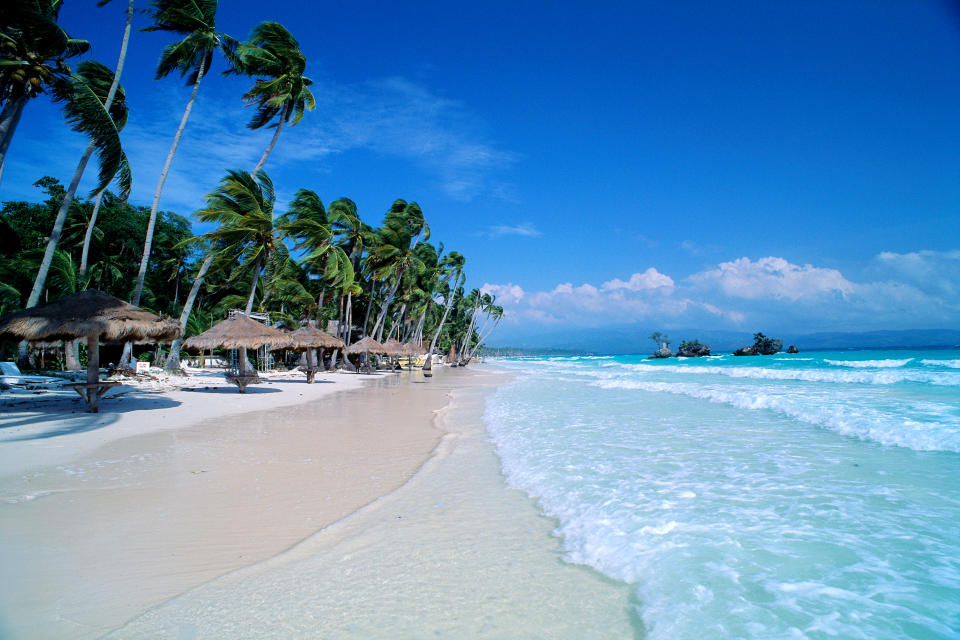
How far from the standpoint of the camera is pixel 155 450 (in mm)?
6309

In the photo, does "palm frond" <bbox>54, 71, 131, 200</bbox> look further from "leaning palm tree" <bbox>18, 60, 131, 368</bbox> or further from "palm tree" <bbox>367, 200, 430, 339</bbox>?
"palm tree" <bbox>367, 200, 430, 339</bbox>

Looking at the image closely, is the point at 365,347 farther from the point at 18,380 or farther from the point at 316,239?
the point at 18,380

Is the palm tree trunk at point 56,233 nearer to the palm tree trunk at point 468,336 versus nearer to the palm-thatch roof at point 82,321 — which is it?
the palm-thatch roof at point 82,321

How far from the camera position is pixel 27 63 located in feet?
34.7

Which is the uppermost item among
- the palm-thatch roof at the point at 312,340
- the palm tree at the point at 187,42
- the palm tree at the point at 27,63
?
the palm tree at the point at 187,42

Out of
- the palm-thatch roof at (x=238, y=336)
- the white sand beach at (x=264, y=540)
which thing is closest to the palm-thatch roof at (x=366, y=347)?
the palm-thatch roof at (x=238, y=336)

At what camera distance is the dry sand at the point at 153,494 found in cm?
278

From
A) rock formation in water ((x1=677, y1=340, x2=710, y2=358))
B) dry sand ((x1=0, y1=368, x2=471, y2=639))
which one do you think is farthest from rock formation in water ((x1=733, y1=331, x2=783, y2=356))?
dry sand ((x1=0, y1=368, x2=471, y2=639))

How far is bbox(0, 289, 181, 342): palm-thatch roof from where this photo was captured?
8688mm

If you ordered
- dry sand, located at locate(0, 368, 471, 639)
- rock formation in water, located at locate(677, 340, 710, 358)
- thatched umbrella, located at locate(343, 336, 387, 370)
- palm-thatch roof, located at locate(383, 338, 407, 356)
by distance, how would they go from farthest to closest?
1. rock formation in water, located at locate(677, 340, 710, 358)
2. palm-thatch roof, located at locate(383, 338, 407, 356)
3. thatched umbrella, located at locate(343, 336, 387, 370)
4. dry sand, located at locate(0, 368, 471, 639)

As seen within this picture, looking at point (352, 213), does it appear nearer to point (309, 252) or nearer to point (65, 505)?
point (309, 252)

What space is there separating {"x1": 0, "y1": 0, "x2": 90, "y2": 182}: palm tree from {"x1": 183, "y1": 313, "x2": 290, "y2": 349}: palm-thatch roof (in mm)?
6201

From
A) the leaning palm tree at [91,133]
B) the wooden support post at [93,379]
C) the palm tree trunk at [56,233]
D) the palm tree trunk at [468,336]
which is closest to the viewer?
the wooden support post at [93,379]

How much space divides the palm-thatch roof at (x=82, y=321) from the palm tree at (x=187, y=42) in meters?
6.94
